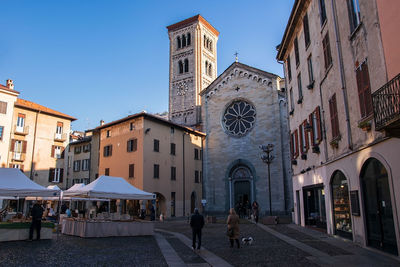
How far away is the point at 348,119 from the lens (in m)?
11.8

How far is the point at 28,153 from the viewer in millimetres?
33906

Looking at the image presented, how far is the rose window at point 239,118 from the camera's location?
3681 centimetres

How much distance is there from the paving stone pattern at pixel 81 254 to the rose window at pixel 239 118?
25093 mm

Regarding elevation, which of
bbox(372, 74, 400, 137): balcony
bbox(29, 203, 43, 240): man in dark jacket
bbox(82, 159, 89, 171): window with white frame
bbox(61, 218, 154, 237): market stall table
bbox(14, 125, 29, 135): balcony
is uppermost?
bbox(14, 125, 29, 135): balcony

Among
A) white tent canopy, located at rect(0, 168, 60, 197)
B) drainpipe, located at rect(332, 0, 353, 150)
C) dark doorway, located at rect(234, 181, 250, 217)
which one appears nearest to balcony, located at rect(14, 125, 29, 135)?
white tent canopy, located at rect(0, 168, 60, 197)

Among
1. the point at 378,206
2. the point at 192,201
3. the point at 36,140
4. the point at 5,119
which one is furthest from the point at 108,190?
the point at 36,140

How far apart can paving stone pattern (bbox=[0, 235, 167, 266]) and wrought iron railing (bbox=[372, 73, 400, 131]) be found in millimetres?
6557

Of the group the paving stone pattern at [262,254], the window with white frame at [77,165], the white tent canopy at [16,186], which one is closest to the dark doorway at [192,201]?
the window with white frame at [77,165]

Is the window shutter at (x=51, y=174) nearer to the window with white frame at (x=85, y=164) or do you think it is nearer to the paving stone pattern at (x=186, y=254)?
the window with white frame at (x=85, y=164)

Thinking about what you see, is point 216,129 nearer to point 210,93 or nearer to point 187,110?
point 210,93

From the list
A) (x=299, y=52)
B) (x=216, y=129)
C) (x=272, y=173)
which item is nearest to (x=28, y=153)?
(x=216, y=129)

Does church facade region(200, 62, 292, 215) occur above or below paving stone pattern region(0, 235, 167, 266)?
above

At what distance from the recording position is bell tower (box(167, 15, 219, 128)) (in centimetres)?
4594

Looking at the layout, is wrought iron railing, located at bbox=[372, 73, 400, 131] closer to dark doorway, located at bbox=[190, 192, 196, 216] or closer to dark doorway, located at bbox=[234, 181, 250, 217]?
dark doorway, located at bbox=[234, 181, 250, 217]
